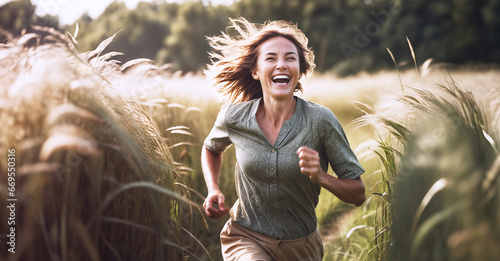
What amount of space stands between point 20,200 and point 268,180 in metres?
1.38

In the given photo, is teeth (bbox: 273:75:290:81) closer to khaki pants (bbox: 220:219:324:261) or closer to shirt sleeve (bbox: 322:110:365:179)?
shirt sleeve (bbox: 322:110:365:179)

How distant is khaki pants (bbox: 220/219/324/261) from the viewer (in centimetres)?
264

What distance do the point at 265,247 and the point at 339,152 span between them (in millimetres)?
626

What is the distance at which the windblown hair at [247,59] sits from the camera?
3.05 m

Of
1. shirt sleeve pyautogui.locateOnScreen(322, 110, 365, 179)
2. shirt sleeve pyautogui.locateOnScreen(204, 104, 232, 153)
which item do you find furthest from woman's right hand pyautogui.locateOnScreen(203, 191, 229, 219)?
shirt sleeve pyautogui.locateOnScreen(322, 110, 365, 179)

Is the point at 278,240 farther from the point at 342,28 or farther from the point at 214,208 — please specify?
the point at 342,28

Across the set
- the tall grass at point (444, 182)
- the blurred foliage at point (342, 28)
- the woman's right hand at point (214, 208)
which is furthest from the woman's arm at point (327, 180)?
the blurred foliage at point (342, 28)

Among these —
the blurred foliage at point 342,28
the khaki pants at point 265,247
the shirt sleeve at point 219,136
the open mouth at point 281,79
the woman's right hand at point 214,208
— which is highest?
the blurred foliage at point 342,28

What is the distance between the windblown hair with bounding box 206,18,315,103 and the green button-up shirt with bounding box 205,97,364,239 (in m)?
0.43

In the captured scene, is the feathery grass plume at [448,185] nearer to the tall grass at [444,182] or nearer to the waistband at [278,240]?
the tall grass at [444,182]

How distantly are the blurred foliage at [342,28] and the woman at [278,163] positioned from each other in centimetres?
1849

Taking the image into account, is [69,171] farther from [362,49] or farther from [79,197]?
[362,49]

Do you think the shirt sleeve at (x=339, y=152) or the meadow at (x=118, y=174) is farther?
the shirt sleeve at (x=339, y=152)

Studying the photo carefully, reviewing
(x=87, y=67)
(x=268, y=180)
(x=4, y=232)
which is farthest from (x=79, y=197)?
(x=268, y=180)
